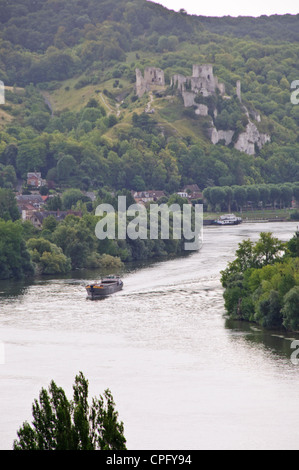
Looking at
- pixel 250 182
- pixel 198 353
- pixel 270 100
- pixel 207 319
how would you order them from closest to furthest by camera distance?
pixel 198 353
pixel 207 319
pixel 250 182
pixel 270 100

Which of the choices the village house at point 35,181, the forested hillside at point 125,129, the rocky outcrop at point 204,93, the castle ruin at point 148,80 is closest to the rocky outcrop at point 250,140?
the rocky outcrop at point 204,93

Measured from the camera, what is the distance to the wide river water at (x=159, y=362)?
30.6m

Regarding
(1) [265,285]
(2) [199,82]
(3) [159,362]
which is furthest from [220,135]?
(3) [159,362]

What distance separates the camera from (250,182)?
475ft

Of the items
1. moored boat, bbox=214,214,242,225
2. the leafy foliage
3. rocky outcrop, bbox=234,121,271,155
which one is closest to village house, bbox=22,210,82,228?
moored boat, bbox=214,214,242,225

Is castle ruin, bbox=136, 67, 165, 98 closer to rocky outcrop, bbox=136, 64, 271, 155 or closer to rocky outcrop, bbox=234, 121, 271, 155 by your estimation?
rocky outcrop, bbox=136, 64, 271, 155

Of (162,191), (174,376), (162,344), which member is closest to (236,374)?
(174,376)

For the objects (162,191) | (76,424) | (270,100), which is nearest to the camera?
(76,424)

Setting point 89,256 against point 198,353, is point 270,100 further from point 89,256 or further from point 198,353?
point 198,353

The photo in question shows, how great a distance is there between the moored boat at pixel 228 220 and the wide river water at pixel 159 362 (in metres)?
51.8

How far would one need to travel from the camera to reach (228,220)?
111125 mm

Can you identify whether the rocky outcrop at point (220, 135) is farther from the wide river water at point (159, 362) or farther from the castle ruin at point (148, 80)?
the wide river water at point (159, 362)

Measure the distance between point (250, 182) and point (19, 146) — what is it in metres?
33.2

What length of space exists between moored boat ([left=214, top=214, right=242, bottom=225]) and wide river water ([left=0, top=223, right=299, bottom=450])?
170ft
